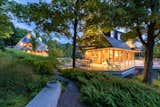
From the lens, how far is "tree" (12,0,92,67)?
10938mm

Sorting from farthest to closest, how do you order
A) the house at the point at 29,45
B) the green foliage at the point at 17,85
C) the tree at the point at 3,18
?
the house at the point at 29,45 → the tree at the point at 3,18 → the green foliage at the point at 17,85

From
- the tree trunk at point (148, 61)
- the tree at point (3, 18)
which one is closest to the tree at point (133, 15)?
the tree trunk at point (148, 61)

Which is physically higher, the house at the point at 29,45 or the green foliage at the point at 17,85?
the house at the point at 29,45

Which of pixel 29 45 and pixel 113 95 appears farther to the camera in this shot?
pixel 29 45

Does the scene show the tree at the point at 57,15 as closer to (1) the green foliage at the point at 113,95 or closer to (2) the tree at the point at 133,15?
(2) the tree at the point at 133,15

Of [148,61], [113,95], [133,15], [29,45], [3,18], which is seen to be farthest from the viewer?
[29,45]

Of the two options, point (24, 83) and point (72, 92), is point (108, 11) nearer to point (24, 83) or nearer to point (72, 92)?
point (72, 92)

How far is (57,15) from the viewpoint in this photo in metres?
11.3

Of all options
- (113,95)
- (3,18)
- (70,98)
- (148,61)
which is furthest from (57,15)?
(148,61)

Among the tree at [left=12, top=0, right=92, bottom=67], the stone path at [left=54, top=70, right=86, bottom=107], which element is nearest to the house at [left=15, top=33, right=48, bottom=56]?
the tree at [left=12, top=0, right=92, bottom=67]

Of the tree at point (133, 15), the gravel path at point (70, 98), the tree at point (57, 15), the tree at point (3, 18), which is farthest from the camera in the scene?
the tree at point (57, 15)

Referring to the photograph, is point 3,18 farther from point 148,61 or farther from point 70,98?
point 148,61

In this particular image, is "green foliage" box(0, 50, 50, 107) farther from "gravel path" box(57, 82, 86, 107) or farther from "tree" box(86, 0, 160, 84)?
"tree" box(86, 0, 160, 84)

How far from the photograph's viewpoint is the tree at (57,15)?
431 inches
